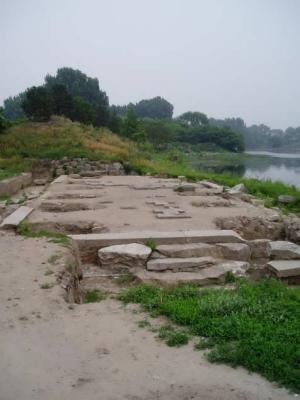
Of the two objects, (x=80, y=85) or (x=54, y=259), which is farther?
(x=80, y=85)

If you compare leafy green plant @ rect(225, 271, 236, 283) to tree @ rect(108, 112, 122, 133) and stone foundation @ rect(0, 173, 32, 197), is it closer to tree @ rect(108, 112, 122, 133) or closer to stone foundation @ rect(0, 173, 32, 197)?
stone foundation @ rect(0, 173, 32, 197)

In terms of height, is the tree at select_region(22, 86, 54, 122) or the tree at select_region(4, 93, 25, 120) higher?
the tree at select_region(4, 93, 25, 120)

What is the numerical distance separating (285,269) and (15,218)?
474cm

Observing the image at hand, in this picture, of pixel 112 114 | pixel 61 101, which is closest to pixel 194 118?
pixel 112 114

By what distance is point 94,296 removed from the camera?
15.0ft

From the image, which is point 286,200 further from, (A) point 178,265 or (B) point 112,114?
(B) point 112,114

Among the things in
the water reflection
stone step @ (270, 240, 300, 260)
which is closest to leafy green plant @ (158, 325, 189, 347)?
stone step @ (270, 240, 300, 260)

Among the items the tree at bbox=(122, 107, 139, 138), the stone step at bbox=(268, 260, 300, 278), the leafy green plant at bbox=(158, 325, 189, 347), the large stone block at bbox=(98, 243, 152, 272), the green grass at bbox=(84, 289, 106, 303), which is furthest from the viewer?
the tree at bbox=(122, 107, 139, 138)

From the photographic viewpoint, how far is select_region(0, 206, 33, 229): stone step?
6.73m

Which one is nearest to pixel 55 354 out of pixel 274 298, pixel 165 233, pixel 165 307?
pixel 165 307

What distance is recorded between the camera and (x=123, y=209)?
8578mm

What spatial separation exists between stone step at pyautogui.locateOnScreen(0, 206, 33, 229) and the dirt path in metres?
2.92

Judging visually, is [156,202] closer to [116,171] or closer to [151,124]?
[116,171]

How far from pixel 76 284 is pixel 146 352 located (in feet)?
6.57
